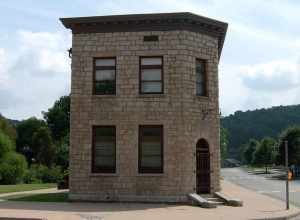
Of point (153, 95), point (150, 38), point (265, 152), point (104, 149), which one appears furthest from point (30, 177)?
point (265, 152)

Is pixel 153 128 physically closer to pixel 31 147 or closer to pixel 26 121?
pixel 31 147

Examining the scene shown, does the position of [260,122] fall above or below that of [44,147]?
above

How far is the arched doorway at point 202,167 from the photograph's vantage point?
24828 millimetres

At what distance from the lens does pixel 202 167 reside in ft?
82.0

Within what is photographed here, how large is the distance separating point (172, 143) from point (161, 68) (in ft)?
11.5

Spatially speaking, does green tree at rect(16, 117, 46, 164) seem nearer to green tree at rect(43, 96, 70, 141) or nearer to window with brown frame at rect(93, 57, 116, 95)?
green tree at rect(43, 96, 70, 141)

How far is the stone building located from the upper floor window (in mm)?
82

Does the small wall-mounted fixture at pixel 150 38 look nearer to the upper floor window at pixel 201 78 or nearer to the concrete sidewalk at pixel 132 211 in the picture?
the upper floor window at pixel 201 78

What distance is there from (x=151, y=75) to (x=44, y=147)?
2103 inches

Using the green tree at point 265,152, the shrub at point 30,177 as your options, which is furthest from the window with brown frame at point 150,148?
the green tree at point 265,152

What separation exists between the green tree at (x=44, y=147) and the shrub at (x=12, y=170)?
79.5 ft

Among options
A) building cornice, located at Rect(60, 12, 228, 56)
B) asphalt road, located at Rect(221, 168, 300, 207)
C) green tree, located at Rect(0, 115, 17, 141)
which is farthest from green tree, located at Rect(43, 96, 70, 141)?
building cornice, located at Rect(60, 12, 228, 56)

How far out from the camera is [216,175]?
25.3m

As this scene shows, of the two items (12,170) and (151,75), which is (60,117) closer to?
(12,170)
